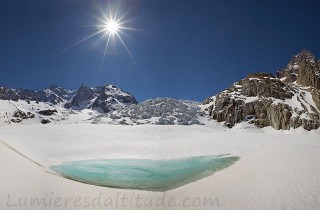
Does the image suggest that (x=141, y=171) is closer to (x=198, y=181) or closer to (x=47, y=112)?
(x=198, y=181)

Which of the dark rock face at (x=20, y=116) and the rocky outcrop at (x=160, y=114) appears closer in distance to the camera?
the rocky outcrop at (x=160, y=114)

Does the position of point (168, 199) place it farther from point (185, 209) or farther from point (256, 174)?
point (256, 174)

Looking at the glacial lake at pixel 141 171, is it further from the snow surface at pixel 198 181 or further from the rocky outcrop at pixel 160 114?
the rocky outcrop at pixel 160 114

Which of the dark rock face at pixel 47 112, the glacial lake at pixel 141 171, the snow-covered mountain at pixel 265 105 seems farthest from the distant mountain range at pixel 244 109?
the dark rock face at pixel 47 112

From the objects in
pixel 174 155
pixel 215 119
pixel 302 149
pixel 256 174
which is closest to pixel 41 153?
pixel 174 155

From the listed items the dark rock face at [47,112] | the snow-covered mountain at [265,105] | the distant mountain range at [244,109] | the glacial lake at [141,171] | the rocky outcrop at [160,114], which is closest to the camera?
the glacial lake at [141,171]

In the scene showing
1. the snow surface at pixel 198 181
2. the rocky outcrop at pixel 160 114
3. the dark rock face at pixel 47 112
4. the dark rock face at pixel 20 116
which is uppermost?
the dark rock face at pixel 47 112

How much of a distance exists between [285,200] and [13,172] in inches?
458

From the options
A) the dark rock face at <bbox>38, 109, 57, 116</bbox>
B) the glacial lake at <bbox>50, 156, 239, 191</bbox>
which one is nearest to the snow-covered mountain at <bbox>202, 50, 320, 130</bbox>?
the glacial lake at <bbox>50, 156, 239, 191</bbox>

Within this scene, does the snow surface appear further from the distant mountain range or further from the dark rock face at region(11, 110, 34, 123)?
the dark rock face at region(11, 110, 34, 123)

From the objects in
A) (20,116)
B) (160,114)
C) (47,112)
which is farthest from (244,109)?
(47,112)

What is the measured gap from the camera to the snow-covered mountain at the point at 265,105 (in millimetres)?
64188

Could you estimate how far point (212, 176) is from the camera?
548 inches

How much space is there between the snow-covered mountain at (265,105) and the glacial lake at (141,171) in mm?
49926
